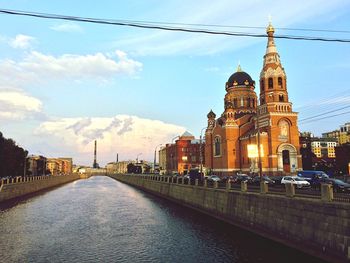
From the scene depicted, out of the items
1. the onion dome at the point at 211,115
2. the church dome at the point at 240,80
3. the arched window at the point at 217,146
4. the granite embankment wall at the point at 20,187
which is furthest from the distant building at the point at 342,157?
the granite embankment wall at the point at 20,187

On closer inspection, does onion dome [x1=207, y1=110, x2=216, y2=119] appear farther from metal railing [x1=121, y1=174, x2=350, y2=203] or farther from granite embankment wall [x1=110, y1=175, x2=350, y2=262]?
granite embankment wall [x1=110, y1=175, x2=350, y2=262]

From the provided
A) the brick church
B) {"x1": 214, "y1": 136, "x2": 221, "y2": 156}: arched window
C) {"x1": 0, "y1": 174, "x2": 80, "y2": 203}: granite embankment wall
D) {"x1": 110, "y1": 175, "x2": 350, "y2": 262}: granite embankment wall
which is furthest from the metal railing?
{"x1": 214, "y1": 136, "x2": 221, "y2": 156}: arched window

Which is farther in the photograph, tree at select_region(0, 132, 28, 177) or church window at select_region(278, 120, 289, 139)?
church window at select_region(278, 120, 289, 139)

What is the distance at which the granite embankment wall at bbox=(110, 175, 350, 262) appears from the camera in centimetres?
1781

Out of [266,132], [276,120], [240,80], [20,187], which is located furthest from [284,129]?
[20,187]

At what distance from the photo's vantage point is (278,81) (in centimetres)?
9631

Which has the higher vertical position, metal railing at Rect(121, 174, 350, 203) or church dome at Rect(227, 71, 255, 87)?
church dome at Rect(227, 71, 255, 87)

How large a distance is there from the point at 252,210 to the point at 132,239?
396 inches

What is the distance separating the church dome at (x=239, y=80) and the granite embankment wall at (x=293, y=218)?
90.2 metres

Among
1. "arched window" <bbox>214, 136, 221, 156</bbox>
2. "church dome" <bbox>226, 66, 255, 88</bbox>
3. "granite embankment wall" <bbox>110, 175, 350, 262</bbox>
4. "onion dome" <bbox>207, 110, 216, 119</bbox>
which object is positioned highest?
"church dome" <bbox>226, 66, 255, 88</bbox>

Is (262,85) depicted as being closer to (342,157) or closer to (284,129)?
(284,129)

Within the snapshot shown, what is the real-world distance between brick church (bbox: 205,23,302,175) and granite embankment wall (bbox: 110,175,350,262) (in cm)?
4634

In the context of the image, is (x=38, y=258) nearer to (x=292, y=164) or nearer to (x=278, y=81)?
(x=292, y=164)

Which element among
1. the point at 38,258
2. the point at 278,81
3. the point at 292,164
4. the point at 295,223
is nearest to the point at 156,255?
the point at 38,258
